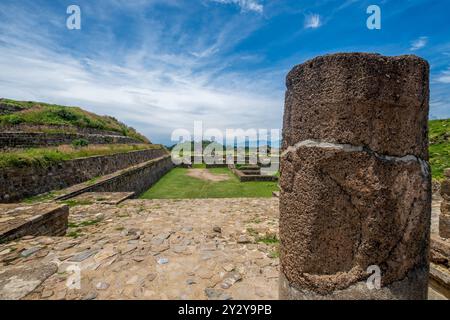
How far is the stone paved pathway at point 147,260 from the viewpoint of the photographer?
93.1 inches

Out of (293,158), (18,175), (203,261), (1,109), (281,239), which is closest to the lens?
(293,158)

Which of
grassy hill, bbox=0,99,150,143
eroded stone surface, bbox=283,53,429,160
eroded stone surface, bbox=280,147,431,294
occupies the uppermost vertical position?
grassy hill, bbox=0,99,150,143

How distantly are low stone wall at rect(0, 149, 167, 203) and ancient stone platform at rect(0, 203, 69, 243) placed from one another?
183 cm

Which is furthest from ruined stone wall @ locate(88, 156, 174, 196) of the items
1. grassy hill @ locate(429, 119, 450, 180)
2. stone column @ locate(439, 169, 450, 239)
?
grassy hill @ locate(429, 119, 450, 180)

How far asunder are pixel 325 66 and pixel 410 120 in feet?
1.96

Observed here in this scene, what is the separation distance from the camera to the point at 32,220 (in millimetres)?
3566

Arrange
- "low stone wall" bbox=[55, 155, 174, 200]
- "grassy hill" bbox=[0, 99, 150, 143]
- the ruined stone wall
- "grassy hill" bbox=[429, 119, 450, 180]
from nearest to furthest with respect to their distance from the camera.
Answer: "low stone wall" bbox=[55, 155, 174, 200] < "grassy hill" bbox=[429, 119, 450, 180] < the ruined stone wall < "grassy hill" bbox=[0, 99, 150, 143]

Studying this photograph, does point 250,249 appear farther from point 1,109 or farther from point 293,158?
point 1,109

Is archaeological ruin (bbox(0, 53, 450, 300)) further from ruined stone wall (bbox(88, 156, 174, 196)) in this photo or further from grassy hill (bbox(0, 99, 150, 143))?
grassy hill (bbox(0, 99, 150, 143))

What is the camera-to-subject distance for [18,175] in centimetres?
585

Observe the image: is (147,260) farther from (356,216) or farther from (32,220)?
(356,216)

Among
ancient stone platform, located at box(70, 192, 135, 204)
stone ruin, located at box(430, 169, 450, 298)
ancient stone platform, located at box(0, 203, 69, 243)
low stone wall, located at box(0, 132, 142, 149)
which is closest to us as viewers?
stone ruin, located at box(430, 169, 450, 298)

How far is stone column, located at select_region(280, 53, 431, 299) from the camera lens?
1.22 metres
